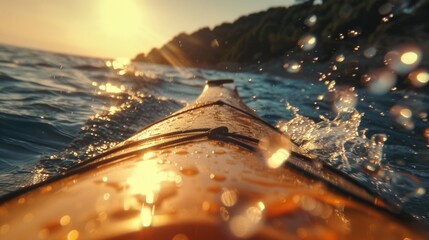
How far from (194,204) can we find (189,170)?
40 centimetres

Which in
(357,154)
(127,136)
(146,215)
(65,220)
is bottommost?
(127,136)

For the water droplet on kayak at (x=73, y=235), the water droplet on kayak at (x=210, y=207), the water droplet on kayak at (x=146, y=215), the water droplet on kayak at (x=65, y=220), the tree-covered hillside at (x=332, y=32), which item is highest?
the tree-covered hillside at (x=332, y=32)

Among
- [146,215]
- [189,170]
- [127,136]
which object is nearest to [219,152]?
[189,170]

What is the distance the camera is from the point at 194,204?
1111mm

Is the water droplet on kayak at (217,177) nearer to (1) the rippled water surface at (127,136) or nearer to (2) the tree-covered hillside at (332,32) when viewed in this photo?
(1) the rippled water surface at (127,136)

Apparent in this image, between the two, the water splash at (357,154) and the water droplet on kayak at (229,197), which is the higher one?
the water droplet on kayak at (229,197)

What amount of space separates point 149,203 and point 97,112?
6870 mm

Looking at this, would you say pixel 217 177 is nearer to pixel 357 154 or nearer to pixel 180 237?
pixel 180 237

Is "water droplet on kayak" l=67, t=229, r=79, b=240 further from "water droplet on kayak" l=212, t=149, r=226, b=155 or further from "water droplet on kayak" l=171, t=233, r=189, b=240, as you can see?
"water droplet on kayak" l=212, t=149, r=226, b=155

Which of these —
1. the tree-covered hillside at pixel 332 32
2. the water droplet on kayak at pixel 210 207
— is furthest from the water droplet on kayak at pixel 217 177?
the tree-covered hillside at pixel 332 32

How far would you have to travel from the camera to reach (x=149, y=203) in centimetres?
112

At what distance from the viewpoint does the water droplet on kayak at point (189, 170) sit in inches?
57.4

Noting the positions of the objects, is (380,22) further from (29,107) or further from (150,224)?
(150,224)

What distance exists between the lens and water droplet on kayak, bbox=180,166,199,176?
146 centimetres
